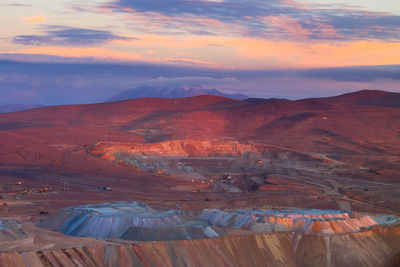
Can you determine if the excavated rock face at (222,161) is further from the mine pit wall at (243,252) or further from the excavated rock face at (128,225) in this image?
the mine pit wall at (243,252)

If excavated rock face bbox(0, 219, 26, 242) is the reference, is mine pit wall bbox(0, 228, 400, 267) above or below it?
below

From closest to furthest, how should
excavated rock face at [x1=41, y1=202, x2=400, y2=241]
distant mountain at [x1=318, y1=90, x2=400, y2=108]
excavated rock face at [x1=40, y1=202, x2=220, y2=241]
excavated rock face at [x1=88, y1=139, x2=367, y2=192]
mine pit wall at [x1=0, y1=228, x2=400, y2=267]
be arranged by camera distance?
1. mine pit wall at [x1=0, y1=228, x2=400, y2=267]
2. excavated rock face at [x1=40, y1=202, x2=220, y2=241]
3. excavated rock face at [x1=41, y1=202, x2=400, y2=241]
4. excavated rock face at [x1=88, y1=139, x2=367, y2=192]
5. distant mountain at [x1=318, y1=90, x2=400, y2=108]

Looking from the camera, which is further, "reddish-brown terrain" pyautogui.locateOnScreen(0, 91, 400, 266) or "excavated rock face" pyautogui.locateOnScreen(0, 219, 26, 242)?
"reddish-brown terrain" pyautogui.locateOnScreen(0, 91, 400, 266)

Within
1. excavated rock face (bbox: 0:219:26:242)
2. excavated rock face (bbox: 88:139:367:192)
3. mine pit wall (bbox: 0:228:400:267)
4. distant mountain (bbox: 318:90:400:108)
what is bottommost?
excavated rock face (bbox: 88:139:367:192)

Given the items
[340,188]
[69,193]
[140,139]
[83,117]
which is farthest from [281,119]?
[69,193]

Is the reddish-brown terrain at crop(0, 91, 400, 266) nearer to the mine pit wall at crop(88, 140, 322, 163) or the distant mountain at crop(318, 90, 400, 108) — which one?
the mine pit wall at crop(88, 140, 322, 163)

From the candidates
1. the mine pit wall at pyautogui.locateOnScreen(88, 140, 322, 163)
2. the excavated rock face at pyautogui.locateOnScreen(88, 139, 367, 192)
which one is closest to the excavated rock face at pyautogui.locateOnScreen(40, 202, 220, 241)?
the excavated rock face at pyautogui.locateOnScreen(88, 139, 367, 192)

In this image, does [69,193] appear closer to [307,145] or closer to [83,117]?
[307,145]
